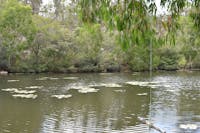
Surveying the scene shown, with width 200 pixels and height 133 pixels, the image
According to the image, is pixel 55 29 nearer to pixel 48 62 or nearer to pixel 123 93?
pixel 48 62

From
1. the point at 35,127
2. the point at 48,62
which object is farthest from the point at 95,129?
the point at 48,62

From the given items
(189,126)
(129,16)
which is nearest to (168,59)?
(189,126)

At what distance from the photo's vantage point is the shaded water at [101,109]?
41.1 feet

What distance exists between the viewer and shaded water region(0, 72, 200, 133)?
12.5 metres

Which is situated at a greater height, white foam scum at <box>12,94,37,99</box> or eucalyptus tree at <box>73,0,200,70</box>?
eucalyptus tree at <box>73,0,200,70</box>

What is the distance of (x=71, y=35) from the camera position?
3678 cm

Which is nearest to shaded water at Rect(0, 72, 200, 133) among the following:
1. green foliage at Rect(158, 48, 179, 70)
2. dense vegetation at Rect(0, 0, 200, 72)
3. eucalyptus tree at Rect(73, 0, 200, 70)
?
eucalyptus tree at Rect(73, 0, 200, 70)

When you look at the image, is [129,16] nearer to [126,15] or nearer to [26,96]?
[126,15]

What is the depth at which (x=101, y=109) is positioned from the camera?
15859 mm

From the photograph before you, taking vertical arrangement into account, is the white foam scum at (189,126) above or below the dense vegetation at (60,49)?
below

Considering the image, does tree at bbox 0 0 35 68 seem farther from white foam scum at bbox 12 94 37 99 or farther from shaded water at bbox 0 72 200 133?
white foam scum at bbox 12 94 37 99

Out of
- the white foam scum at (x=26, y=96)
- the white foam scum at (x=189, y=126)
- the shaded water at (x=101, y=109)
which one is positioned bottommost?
the shaded water at (x=101, y=109)

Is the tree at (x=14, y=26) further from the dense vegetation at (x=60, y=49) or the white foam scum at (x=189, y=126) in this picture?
the white foam scum at (x=189, y=126)

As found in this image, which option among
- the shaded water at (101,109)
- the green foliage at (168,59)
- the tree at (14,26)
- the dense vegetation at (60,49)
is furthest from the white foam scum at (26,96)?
the green foliage at (168,59)
